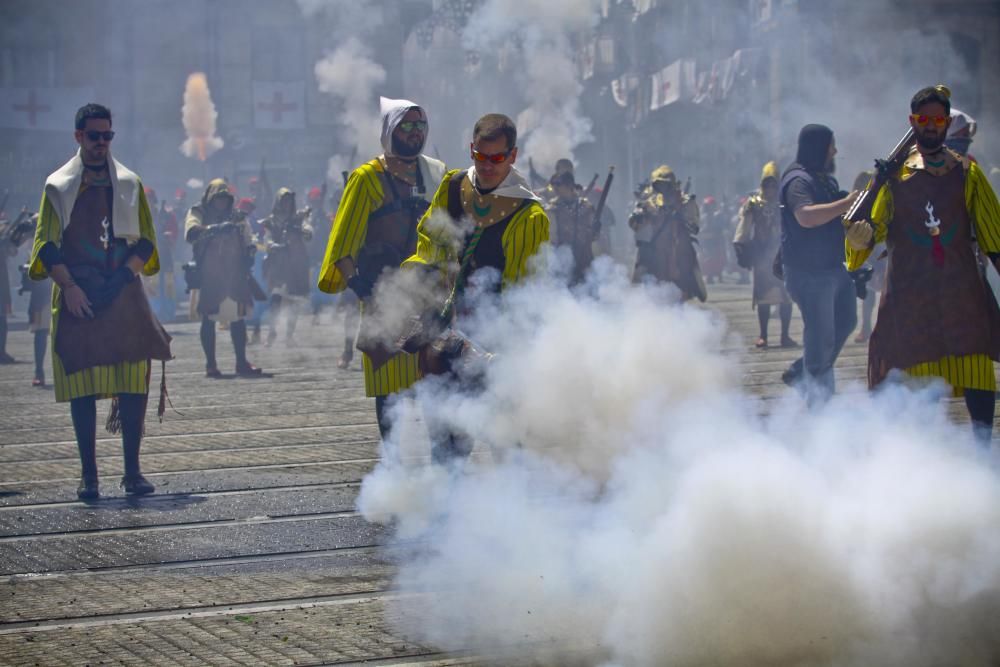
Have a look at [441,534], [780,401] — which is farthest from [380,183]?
[780,401]

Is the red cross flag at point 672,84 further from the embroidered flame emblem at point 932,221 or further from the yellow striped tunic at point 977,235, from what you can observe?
the embroidered flame emblem at point 932,221

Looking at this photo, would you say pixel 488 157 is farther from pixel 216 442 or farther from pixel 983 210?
pixel 216 442

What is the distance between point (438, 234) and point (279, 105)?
38629 mm

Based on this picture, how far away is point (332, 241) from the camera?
6.96 meters

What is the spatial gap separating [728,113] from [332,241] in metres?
31.4

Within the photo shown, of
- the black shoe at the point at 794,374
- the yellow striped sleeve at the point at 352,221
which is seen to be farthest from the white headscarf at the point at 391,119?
the black shoe at the point at 794,374

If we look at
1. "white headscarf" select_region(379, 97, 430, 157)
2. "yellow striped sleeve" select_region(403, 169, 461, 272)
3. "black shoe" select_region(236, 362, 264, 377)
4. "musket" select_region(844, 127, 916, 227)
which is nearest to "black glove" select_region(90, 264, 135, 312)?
"white headscarf" select_region(379, 97, 430, 157)

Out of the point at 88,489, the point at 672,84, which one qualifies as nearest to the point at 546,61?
the point at 672,84

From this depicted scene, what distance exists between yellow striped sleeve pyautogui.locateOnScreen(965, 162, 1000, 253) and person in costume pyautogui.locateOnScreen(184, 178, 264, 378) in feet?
27.9

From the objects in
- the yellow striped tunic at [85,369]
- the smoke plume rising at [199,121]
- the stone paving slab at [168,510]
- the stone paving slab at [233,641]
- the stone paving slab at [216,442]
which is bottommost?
the stone paving slab at [216,442]

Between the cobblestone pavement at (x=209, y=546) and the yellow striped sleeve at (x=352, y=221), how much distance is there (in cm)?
121

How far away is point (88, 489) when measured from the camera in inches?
309

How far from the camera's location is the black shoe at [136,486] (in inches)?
313

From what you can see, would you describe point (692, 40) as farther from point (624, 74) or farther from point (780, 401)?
point (780, 401)
